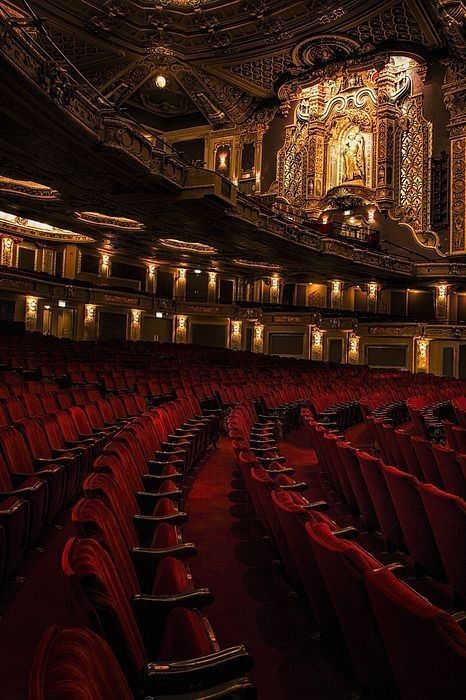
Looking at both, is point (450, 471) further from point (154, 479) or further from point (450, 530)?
point (154, 479)

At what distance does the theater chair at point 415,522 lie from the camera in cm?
172

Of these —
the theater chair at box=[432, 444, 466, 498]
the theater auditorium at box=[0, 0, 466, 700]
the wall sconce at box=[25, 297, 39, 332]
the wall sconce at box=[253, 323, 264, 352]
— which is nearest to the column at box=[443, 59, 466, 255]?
the theater auditorium at box=[0, 0, 466, 700]

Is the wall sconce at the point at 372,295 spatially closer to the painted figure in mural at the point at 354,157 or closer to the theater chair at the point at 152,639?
the painted figure in mural at the point at 354,157

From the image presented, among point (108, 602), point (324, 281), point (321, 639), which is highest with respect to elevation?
point (324, 281)

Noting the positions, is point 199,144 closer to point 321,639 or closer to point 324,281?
point 324,281

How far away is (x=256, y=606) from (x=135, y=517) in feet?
1.47

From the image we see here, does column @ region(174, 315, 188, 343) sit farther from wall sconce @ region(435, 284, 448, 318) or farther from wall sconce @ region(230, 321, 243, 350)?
wall sconce @ region(435, 284, 448, 318)

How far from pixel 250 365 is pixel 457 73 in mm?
8788

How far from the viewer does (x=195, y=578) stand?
5.82ft

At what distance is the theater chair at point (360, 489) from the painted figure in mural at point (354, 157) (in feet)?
43.1

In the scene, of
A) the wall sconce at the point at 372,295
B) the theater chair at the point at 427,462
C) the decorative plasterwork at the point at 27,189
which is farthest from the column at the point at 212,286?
the theater chair at the point at 427,462

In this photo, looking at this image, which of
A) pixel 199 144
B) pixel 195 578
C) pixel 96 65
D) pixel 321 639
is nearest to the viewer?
pixel 321 639

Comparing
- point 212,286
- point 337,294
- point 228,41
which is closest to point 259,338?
point 212,286

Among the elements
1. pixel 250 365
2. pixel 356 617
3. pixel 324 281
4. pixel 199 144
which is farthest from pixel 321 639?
pixel 199 144
